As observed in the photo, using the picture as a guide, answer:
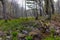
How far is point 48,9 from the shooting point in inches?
473

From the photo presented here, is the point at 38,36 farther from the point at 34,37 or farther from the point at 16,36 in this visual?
the point at 16,36

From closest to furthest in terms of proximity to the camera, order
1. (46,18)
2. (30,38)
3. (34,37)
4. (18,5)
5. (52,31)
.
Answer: (30,38), (34,37), (52,31), (46,18), (18,5)

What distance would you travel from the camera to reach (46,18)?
1167 cm

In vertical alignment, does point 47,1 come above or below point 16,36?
above

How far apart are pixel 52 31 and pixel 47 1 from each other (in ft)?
14.9

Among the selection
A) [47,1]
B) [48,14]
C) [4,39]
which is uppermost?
[47,1]

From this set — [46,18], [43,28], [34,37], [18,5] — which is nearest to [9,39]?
[34,37]

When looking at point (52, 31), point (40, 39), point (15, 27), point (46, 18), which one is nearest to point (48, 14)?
point (46, 18)

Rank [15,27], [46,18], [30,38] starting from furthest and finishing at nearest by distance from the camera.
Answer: [46,18] < [15,27] < [30,38]

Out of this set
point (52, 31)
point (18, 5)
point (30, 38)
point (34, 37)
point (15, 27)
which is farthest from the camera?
point (18, 5)

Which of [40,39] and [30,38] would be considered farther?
[40,39]

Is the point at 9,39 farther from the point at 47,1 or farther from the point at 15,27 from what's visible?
the point at 47,1

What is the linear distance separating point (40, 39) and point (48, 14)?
4.81 m

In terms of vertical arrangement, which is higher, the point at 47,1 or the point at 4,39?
the point at 47,1
